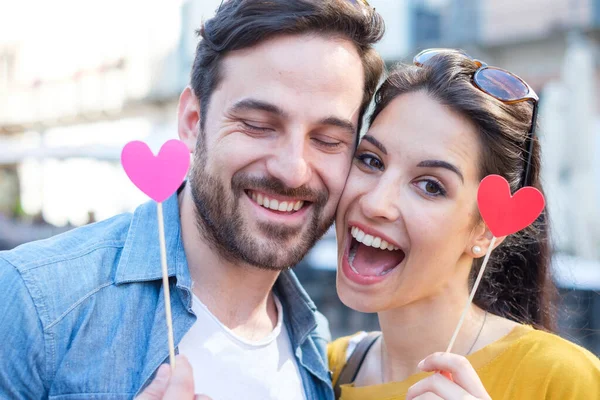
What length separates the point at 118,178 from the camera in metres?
12.6

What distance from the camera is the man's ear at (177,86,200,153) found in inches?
95.4

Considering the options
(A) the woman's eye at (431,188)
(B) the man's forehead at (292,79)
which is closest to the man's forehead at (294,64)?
(B) the man's forehead at (292,79)

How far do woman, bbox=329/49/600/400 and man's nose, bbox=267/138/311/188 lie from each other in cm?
30

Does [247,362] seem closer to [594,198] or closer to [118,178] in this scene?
[594,198]

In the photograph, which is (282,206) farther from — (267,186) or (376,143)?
(376,143)

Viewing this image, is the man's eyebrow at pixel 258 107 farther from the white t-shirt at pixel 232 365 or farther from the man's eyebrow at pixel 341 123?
the white t-shirt at pixel 232 365

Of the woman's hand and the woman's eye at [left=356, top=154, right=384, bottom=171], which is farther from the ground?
the woman's eye at [left=356, top=154, right=384, bottom=171]

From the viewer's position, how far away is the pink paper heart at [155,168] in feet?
5.74

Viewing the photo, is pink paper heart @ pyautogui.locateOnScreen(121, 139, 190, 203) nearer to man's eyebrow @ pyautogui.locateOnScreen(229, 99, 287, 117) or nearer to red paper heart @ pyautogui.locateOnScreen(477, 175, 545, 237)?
man's eyebrow @ pyautogui.locateOnScreen(229, 99, 287, 117)

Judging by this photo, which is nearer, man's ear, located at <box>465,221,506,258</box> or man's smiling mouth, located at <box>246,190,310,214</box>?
man's smiling mouth, located at <box>246,190,310,214</box>

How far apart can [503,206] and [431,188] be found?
37 centimetres

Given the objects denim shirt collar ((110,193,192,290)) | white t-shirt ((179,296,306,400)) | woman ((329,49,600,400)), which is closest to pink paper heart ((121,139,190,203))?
denim shirt collar ((110,193,192,290))

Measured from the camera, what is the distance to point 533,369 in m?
2.13

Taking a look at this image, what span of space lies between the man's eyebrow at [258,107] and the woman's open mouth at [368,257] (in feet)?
1.82
